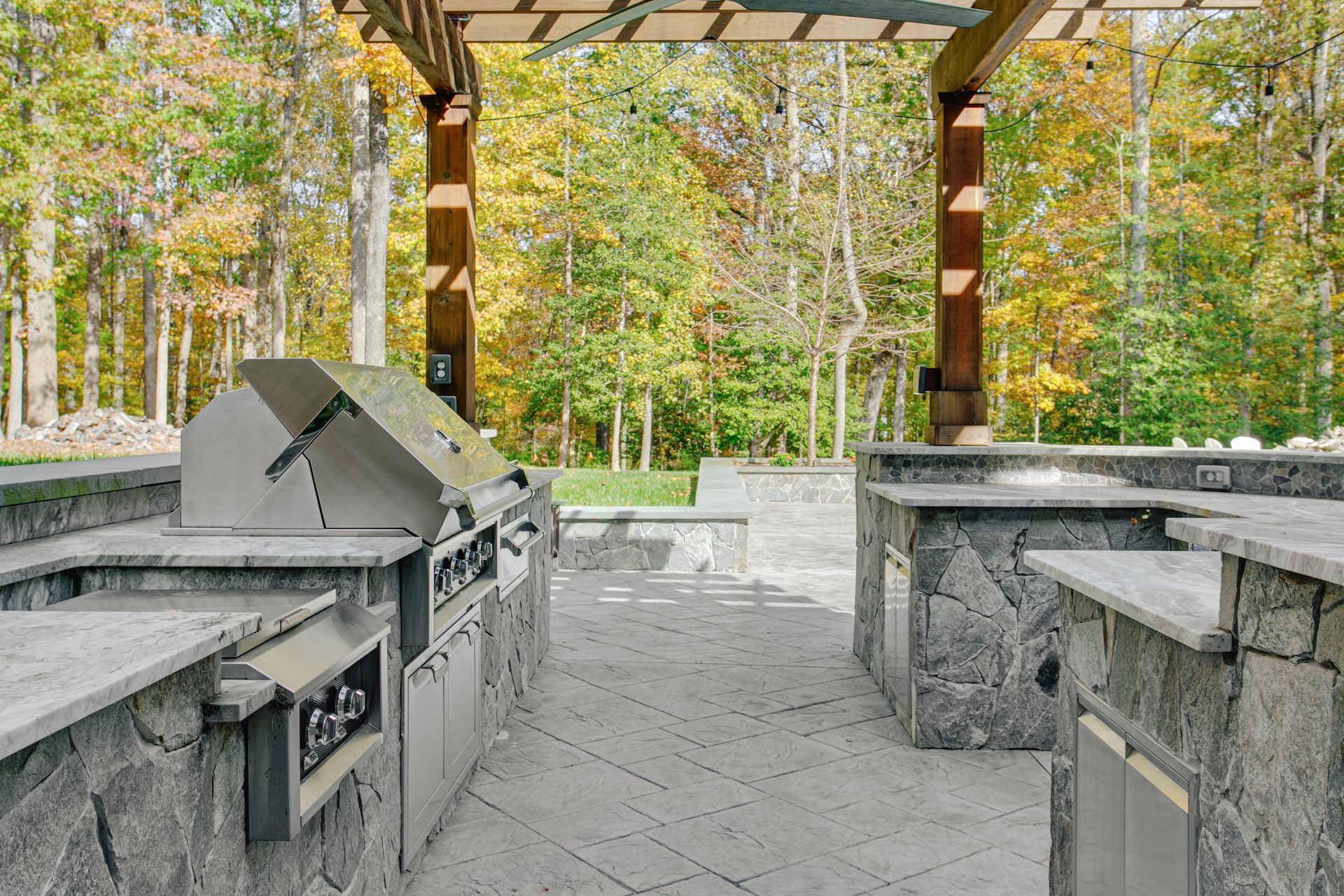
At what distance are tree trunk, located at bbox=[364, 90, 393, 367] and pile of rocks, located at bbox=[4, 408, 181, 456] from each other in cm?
337

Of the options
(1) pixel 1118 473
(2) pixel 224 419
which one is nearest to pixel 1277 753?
(2) pixel 224 419

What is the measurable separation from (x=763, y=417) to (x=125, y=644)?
17300mm

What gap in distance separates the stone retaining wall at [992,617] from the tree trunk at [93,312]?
1734 cm

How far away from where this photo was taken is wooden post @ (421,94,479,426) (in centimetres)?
538

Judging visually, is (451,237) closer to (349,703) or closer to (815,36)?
(815,36)

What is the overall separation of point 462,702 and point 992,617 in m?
2.27

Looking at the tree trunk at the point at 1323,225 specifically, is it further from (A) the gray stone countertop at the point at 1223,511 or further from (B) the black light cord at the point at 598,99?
(A) the gray stone countertop at the point at 1223,511

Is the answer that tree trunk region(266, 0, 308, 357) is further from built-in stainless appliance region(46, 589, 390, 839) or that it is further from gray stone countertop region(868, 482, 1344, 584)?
built-in stainless appliance region(46, 589, 390, 839)

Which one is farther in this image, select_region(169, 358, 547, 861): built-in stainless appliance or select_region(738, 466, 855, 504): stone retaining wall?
select_region(738, 466, 855, 504): stone retaining wall

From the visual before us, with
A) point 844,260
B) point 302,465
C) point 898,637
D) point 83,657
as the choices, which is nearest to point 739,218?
point 844,260

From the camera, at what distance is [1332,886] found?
1246mm

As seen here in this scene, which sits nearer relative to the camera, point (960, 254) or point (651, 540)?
point (960, 254)

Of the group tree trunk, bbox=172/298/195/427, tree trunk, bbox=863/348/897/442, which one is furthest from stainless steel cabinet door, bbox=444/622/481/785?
tree trunk, bbox=172/298/195/427

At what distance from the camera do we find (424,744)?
2795 millimetres
